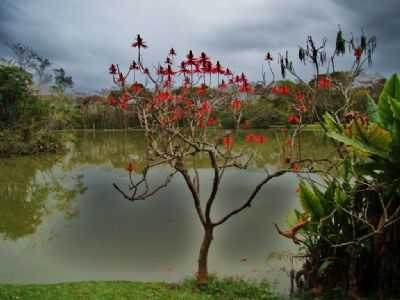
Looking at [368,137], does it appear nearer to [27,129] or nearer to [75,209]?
[75,209]

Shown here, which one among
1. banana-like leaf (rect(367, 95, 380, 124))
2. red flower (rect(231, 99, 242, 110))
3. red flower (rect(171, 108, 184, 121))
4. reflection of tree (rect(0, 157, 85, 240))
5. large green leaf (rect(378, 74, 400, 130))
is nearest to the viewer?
large green leaf (rect(378, 74, 400, 130))

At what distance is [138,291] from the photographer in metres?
3.39

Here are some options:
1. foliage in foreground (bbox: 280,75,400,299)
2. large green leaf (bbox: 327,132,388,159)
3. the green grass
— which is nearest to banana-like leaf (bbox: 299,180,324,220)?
foliage in foreground (bbox: 280,75,400,299)

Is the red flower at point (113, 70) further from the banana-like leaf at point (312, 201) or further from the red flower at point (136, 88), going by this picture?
the banana-like leaf at point (312, 201)

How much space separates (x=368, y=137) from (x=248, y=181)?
6714 millimetres

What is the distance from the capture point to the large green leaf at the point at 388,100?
3.16 metres

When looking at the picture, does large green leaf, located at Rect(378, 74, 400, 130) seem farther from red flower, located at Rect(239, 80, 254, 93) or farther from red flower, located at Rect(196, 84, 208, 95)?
red flower, located at Rect(196, 84, 208, 95)

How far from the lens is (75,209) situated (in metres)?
A: 7.49

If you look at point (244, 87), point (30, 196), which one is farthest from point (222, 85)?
point (30, 196)

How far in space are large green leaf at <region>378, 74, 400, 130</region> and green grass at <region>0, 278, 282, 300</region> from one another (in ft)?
5.95

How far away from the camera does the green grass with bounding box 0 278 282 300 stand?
10.6 feet

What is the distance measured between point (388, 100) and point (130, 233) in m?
4.08

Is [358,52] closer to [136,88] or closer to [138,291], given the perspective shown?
[136,88]

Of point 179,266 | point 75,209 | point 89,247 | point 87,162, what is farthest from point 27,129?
point 179,266
